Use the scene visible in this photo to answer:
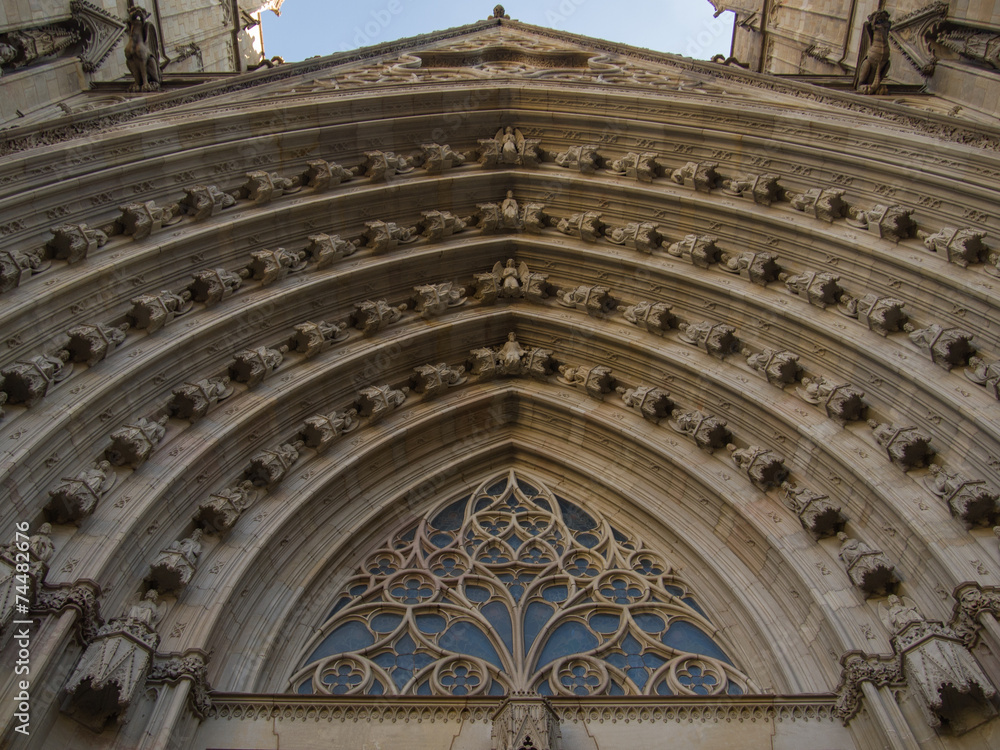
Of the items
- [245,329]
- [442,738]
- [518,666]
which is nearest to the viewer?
[442,738]

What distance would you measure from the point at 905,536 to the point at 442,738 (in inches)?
170

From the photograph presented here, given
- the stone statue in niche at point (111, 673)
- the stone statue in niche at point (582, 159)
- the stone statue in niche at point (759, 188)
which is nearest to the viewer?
the stone statue in niche at point (111, 673)

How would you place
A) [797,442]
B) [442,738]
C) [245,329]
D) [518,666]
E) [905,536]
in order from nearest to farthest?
[442,738] → [905,536] → [518,666] → [797,442] → [245,329]

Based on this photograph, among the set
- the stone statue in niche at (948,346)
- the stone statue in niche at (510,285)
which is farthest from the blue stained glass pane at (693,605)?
the stone statue in niche at (510,285)

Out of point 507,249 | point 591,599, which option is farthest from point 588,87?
point 591,599

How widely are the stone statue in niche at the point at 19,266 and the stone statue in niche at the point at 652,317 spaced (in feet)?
21.4

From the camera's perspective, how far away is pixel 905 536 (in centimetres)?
815

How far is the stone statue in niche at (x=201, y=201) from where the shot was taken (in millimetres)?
10656

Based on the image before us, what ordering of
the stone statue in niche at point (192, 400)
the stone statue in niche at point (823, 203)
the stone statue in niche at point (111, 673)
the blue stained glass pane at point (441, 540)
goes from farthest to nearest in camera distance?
the stone statue in niche at point (823, 203) < the blue stained glass pane at point (441, 540) < the stone statue in niche at point (192, 400) < the stone statue in niche at point (111, 673)

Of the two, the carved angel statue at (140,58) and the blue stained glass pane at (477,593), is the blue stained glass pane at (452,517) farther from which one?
the carved angel statue at (140,58)

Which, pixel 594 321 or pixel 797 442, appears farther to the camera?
pixel 594 321

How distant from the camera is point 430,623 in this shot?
930 centimetres

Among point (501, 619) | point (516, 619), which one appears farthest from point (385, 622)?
point (516, 619)

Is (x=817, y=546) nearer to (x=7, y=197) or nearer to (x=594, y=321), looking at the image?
(x=594, y=321)
